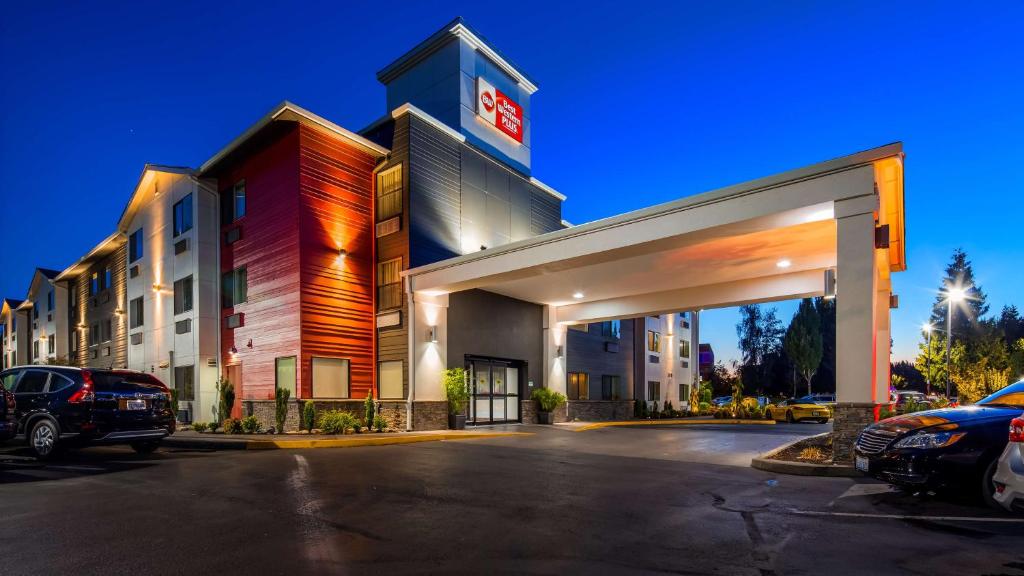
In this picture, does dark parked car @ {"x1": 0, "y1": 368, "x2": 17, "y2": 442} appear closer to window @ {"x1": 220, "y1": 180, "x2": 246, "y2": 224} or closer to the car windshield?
window @ {"x1": 220, "y1": 180, "x2": 246, "y2": 224}

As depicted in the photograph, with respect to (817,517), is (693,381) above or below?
below

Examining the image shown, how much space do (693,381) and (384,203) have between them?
2938 cm

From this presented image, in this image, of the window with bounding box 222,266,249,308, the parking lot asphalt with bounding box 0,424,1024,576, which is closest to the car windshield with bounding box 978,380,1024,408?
the parking lot asphalt with bounding box 0,424,1024,576

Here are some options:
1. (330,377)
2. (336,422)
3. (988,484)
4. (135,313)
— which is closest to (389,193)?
(330,377)

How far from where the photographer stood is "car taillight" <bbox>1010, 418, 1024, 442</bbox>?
4.86 metres

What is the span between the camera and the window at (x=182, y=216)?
74.3 ft

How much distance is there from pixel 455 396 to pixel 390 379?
7.37 feet

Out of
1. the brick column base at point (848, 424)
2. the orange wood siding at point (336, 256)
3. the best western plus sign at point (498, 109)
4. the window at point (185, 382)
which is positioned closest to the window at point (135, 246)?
the window at point (185, 382)

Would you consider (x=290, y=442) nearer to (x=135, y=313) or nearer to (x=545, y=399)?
(x=545, y=399)

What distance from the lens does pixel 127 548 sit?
4.84 m

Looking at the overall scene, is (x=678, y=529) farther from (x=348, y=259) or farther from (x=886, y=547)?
(x=348, y=259)

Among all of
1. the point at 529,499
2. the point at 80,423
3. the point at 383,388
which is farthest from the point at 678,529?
the point at 383,388

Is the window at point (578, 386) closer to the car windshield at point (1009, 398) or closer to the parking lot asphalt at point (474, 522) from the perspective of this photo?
the parking lot asphalt at point (474, 522)

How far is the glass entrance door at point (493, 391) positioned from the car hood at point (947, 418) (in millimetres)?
Result: 15252
